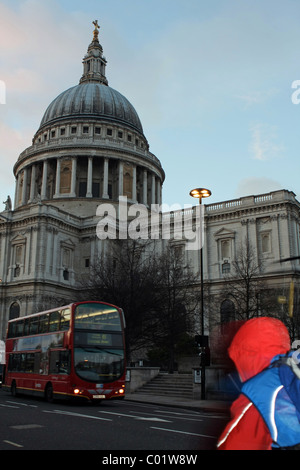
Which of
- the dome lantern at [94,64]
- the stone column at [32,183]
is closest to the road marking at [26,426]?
the stone column at [32,183]

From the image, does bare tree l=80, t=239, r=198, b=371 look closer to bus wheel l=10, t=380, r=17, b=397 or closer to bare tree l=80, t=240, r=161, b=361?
bare tree l=80, t=240, r=161, b=361

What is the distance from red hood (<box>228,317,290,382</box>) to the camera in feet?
9.38

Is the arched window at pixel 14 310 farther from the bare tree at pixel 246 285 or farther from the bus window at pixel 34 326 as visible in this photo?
the bus window at pixel 34 326

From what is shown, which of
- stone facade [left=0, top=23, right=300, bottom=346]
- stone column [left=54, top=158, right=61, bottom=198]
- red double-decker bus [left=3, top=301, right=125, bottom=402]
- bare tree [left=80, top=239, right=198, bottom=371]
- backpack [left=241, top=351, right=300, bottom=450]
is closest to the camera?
backpack [left=241, top=351, right=300, bottom=450]

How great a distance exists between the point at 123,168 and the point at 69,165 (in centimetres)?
898

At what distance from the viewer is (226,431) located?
293cm

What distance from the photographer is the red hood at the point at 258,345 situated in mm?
2859

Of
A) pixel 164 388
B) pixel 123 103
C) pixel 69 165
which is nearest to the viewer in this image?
pixel 164 388

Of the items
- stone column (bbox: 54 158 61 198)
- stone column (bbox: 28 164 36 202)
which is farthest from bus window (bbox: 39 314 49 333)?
stone column (bbox: 28 164 36 202)

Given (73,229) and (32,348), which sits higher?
(73,229)

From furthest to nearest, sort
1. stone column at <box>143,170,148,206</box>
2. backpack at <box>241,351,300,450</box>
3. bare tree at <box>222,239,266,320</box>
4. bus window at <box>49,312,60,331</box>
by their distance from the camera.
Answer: stone column at <box>143,170,148,206</box> < bare tree at <box>222,239,266,320</box> < bus window at <box>49,312,60,331</box> < backpack at <box>241,351,300,450</box>

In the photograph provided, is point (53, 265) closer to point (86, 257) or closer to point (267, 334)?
point (86, 257)

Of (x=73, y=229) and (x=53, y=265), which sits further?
(x=73, y=229)
